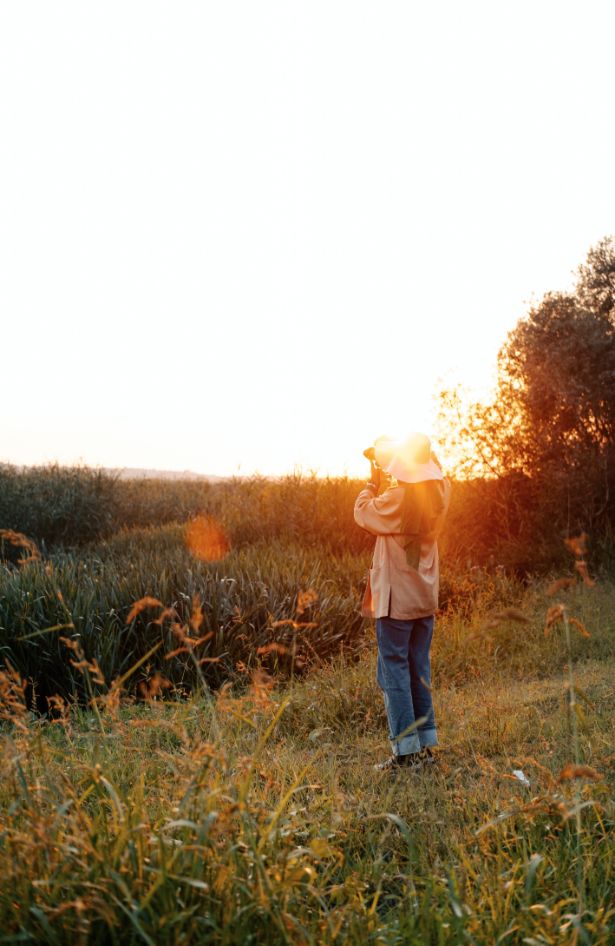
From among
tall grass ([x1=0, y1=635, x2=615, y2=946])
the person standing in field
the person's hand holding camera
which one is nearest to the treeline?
the person's hand holding camera

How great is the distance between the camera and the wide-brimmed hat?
4992mm

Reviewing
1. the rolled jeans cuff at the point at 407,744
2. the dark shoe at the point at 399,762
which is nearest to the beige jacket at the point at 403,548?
the rolled jeans cuff at the point at 407,744

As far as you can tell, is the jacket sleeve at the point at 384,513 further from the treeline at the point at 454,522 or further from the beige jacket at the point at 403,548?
the treeline at the point at 454,522

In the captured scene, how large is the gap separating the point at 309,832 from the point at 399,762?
1668 mm

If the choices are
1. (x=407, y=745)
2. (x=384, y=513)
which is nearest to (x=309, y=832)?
(x=407, y=745)

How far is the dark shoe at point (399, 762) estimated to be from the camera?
488cm

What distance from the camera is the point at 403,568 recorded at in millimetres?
5055

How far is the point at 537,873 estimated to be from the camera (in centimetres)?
323

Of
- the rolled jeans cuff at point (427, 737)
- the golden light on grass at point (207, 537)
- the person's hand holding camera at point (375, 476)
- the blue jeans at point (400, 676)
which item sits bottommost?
the rolled jeans cuff at point (427, 737)

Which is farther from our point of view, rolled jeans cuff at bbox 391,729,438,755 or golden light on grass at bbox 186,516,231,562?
golden light on grass at bbox 186,516,231,562

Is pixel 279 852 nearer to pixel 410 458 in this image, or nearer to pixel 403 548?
pixel 403 548

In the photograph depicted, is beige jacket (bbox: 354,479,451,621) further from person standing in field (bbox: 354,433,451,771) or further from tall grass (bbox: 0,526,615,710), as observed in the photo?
tall grass (bbox: 0,526,615,710)

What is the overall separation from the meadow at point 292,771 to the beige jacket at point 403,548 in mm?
465

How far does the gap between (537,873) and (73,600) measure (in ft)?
18.7
